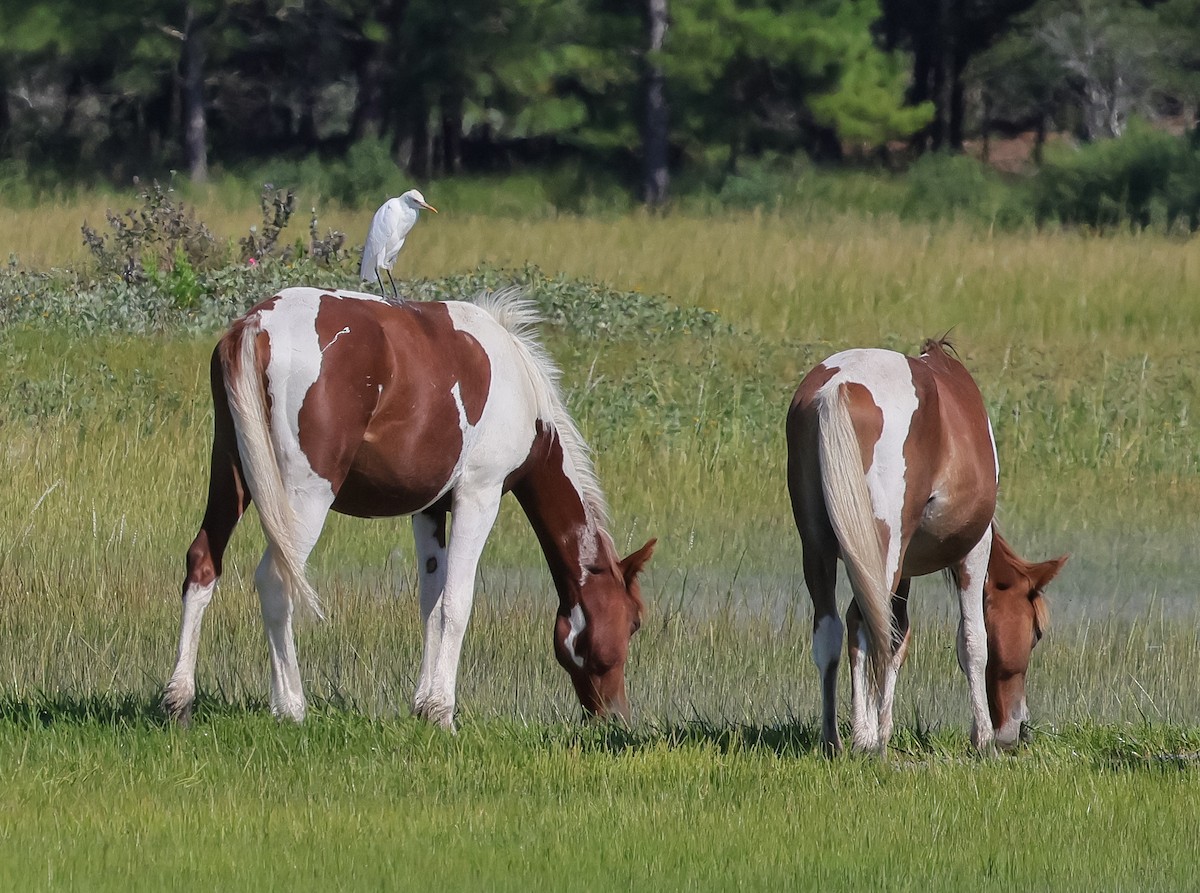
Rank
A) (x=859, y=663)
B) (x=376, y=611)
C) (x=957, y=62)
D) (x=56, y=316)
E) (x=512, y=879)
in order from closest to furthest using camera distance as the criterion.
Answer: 1. (x=512, y=879)
2. (x=859, y=663)
3. (x=376, y=611)
4. (x=56, y=316)
5. (x=957, y=62)

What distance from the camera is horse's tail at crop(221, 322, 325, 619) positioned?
20.2 feet

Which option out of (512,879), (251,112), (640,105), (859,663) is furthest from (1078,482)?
(251,112)

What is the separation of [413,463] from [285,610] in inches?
26.8

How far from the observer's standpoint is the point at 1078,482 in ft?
39.3

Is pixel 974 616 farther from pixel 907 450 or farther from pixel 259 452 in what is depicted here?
pixel 259 452

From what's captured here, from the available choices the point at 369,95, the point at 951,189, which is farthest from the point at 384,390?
the point at 369,95

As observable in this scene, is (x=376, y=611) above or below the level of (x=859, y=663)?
below

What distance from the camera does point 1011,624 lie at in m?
6.84

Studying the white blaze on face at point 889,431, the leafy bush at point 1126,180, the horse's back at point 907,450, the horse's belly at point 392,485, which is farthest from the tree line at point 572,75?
the white blaze on face at point 889,431

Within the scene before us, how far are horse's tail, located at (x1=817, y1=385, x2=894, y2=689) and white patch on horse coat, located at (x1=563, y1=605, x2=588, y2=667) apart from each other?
1461mm

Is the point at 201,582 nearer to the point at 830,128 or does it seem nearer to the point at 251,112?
the point at 830,128

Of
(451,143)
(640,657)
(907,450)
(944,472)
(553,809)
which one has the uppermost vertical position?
(907,450)

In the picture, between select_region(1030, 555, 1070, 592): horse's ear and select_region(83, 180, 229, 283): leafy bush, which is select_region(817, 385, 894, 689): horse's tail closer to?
select_region(1030, 555, 1070, 592): horse's ear

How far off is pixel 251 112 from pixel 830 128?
1341 cm
